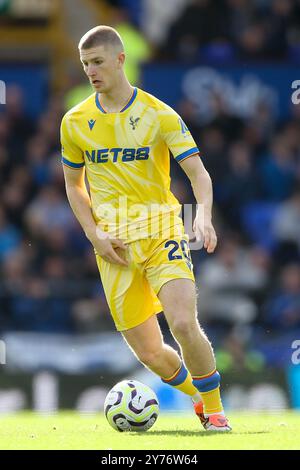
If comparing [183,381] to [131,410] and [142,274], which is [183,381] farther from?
[142,274]

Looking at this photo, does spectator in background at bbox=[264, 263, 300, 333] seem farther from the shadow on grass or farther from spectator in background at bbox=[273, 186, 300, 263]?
the shadow on grass

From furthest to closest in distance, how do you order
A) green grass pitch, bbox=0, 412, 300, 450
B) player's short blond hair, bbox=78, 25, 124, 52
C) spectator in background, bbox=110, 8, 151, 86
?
spectator in background, bbox=110, 8, 151, 86
player's short blond hair, bbox=78, 25, 124, 52
green grass pitch, bbox=0, 412, 300, 450

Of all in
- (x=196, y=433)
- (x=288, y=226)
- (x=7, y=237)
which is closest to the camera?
(x=196, y=433)

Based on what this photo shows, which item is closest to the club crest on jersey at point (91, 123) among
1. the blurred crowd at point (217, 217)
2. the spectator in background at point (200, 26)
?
the blurred crowd at point (217, 217)

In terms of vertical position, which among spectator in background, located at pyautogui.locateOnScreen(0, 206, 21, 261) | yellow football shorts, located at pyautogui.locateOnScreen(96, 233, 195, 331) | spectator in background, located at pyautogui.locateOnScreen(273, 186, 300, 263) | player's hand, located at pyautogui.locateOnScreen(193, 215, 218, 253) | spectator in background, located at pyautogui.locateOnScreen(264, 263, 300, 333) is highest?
player's hand, located at pyautogui.locateOnScreen(193, 215, 218, 253)

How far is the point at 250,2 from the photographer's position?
1664 cm

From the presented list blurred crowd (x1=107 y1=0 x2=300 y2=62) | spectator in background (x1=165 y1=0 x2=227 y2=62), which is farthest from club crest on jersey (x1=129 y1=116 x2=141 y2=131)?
spectator in background (x1=165 y1=0 x2=227 y2=62)

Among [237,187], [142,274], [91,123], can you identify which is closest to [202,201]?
[142,274]

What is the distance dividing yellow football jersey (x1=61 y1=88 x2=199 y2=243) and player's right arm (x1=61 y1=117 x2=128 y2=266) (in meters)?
0.01

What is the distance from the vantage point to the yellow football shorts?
7309mm

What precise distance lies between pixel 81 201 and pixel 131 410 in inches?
55.0

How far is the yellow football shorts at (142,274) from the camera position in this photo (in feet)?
24.0

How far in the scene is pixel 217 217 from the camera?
14.4m
